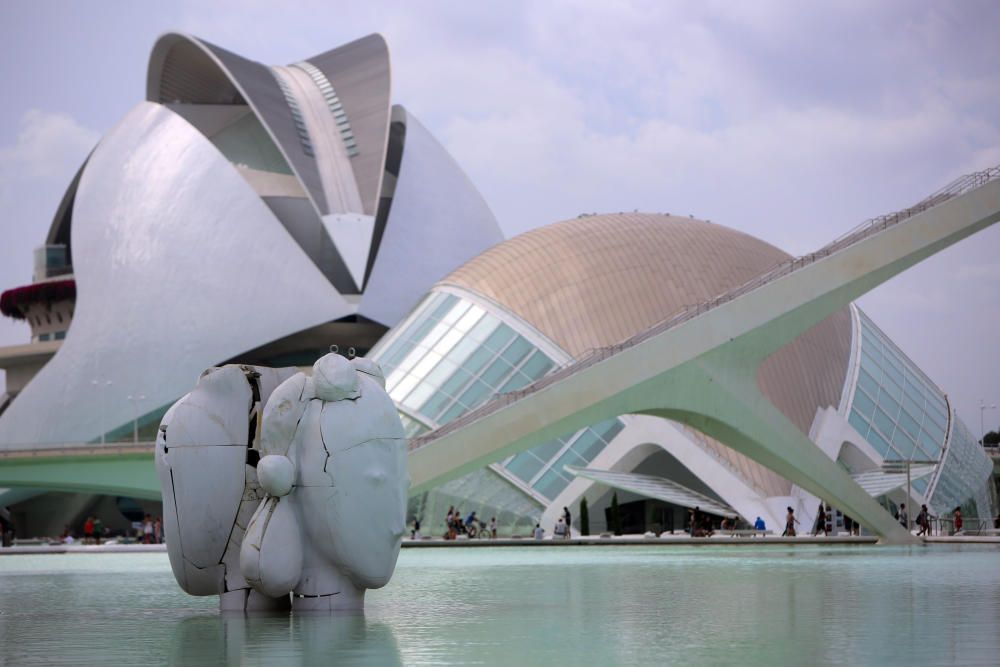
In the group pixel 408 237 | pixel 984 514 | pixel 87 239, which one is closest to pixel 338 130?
pixel 408 237

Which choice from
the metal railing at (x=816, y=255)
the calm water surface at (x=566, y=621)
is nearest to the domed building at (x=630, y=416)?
the metal railing at (x=816, y=255)

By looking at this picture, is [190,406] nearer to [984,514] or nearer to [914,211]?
[914,211]

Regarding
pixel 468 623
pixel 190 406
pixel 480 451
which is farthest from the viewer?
pixel 480 451

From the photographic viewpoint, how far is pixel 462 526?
35.8 meters

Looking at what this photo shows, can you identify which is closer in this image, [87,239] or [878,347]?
[878,347]

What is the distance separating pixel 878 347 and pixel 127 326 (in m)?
26.9

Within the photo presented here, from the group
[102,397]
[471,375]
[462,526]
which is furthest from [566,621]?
Result: [102,397]

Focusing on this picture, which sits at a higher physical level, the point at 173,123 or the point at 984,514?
the point at 173,123

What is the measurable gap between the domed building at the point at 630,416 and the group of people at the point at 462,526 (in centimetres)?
34

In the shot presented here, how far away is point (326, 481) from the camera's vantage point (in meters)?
12.5

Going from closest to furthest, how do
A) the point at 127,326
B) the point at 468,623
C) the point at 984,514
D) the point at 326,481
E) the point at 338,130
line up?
the point at 468,623
the point at 326,481
the point at 984,514
the point at 127,326
the point at 338,130

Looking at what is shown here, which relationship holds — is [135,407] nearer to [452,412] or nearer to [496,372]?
[452,412]

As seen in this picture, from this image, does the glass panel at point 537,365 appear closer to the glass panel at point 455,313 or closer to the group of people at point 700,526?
the glass panel at point 455,313

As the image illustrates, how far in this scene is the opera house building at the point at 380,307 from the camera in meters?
37.5
